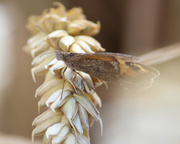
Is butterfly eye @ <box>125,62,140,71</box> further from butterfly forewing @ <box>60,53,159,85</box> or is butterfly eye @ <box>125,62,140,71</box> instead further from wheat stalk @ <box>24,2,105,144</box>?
wheat stalk @ <box>24,2,105,144</box>

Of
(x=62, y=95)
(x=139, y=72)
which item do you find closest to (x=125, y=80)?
(x=139, y=72)

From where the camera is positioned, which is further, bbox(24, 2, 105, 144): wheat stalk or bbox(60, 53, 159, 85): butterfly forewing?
bbox(60, 53, 159, 85): butterfly forewing

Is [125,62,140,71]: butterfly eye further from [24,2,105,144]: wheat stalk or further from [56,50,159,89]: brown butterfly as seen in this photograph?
[24,2,105,144]: wheat stalk

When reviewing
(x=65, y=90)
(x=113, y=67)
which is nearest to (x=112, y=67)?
(x=113, y=67)

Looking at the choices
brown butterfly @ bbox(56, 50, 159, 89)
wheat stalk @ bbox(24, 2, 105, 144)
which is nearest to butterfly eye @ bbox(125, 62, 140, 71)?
brown butterfly @ bbox(56, 50, 159, 89)

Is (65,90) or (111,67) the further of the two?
(111,67)

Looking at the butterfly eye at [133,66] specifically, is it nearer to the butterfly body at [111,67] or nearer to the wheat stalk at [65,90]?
the butterfly body at [111,67]

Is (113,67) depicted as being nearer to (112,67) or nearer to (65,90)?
(112,67)

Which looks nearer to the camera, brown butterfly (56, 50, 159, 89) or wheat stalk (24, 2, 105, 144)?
wheat stalk (24, 2, 105, 144)
